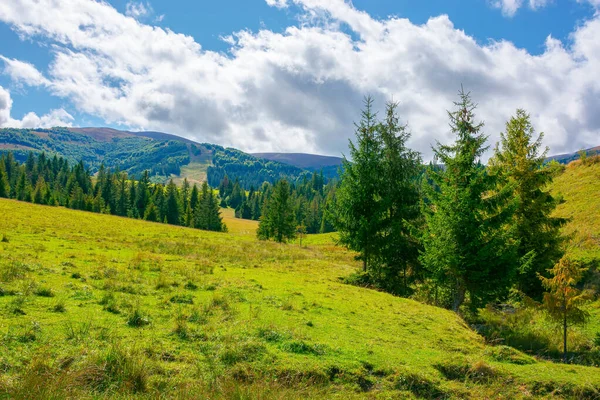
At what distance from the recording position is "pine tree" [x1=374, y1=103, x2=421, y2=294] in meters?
26.8

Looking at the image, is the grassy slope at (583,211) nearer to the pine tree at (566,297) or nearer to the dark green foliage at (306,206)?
the pine tree at (566,297)

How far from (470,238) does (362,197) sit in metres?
10.0

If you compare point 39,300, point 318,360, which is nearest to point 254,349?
point 318,360

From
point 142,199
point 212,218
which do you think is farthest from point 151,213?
point 212,218

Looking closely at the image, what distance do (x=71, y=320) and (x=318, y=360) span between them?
679 cm

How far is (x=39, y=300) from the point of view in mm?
10734

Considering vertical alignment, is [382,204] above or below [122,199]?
above

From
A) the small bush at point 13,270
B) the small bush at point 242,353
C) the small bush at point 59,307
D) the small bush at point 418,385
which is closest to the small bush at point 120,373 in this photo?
the small bush at point 242,353

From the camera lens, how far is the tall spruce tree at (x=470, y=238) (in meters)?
19.0

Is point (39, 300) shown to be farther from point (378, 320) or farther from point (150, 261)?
point (378, 320)

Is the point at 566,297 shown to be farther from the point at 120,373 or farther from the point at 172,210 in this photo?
the point at 172,210

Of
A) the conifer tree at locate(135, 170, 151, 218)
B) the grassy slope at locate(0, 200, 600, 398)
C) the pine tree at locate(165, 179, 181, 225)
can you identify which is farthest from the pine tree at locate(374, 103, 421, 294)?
the conifer tree at locate(135, 170, 151, 218)

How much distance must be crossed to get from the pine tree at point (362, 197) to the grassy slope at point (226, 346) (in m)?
10.4

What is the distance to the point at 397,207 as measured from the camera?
2816 cm
